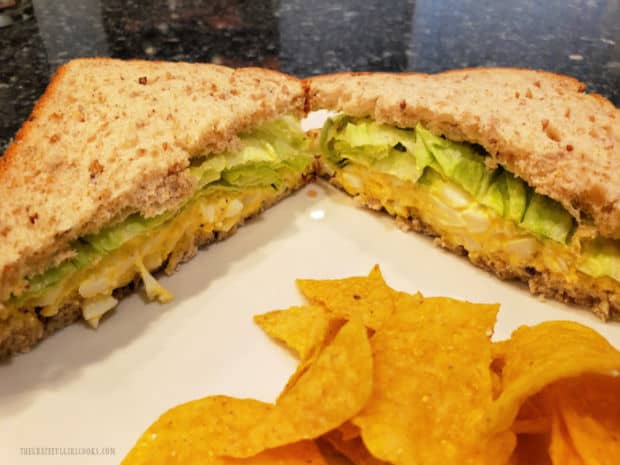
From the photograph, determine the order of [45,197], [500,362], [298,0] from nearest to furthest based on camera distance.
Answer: [500,362], [45,197], [298,0]

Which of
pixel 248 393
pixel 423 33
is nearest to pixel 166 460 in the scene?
pixel 248 393

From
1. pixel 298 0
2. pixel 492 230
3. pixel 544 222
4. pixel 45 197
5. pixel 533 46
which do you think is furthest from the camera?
pixel 298 0

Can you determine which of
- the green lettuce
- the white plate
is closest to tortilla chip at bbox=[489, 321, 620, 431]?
the white plate

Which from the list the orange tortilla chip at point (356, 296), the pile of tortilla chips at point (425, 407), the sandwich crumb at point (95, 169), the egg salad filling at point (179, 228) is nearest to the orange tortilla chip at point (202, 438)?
the pile of tortilla chips at point (425, 407)

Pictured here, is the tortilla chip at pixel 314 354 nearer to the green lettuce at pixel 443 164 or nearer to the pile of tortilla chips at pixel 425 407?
the pile of tortilla chips at pixel 425 407

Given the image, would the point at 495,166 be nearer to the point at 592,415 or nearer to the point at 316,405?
the point at 592,415

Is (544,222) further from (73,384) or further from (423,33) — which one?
(423,33)

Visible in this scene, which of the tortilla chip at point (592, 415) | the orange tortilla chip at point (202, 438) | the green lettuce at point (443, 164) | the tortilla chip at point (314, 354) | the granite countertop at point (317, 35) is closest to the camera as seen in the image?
the tortilla chip at point (592, 415)

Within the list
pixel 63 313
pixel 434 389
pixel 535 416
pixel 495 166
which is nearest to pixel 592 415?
pixel 535 416
